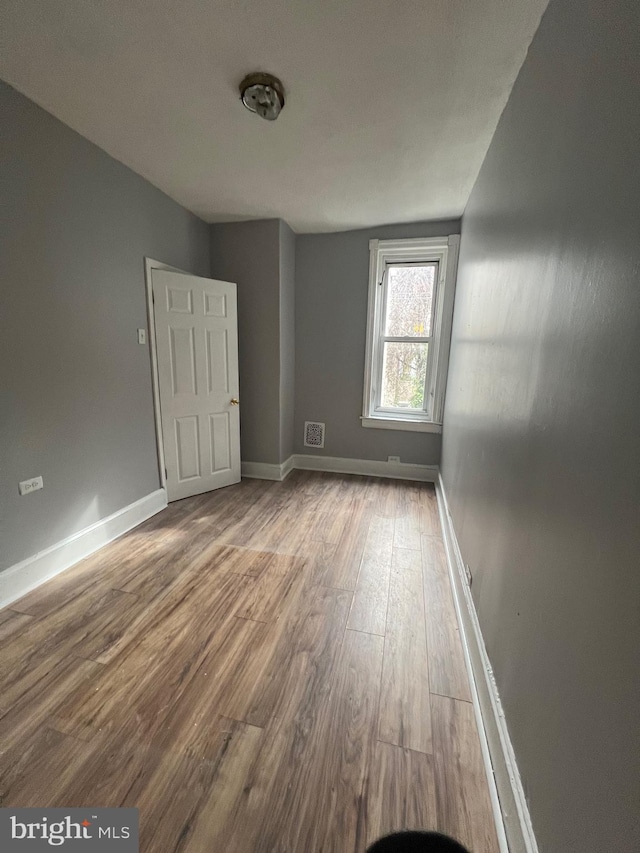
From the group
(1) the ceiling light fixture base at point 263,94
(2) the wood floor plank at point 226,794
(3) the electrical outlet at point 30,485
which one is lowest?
(2) the wood floor plank at point 226,794

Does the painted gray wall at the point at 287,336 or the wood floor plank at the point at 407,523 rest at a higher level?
the painted gray wall at the point at 287,336

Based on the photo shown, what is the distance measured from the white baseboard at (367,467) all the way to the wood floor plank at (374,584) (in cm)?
112

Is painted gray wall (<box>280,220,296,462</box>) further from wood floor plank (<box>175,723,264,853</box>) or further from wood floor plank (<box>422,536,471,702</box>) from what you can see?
wood floor plank (<box>175,723,264,853</box>)

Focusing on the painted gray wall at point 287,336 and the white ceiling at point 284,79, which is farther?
the painted gray wall at point 287,336

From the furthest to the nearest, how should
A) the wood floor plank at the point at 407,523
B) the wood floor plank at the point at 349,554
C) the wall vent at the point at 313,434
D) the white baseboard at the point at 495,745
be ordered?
the wall vent at the point at 313,434 < the wood floor plank at the point at 407,523 < the wood floor plank at the point at 349,554 < the white baseboard at the point at 495,745

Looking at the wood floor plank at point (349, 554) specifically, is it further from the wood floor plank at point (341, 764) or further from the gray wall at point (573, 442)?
the gray wall at point (573, 442)

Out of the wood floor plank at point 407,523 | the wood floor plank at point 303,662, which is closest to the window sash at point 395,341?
the wood floor plank at point 407,523

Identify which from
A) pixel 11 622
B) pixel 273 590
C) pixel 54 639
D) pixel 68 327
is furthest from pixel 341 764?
pixel 68 327

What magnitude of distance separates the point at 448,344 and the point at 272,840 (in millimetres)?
3451

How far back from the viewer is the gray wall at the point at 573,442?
0.59m

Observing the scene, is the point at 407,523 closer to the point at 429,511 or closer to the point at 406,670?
the point at 429,511

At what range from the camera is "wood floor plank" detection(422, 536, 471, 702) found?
139cm

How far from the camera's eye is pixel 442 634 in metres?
1.64

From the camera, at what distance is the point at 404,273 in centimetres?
350
